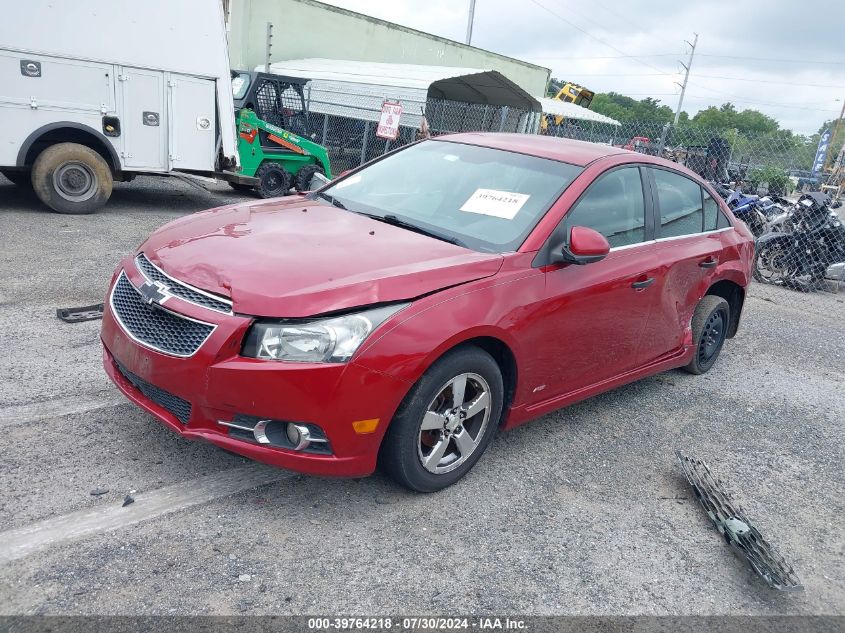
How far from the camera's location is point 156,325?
2.96 meters

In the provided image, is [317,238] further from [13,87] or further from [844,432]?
[13,87]

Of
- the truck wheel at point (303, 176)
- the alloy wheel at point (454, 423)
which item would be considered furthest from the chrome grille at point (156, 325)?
the truck wheel at point (303, 176)

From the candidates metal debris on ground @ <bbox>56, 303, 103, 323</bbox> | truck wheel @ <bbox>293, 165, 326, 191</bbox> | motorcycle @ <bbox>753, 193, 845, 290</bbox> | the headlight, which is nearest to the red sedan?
the headlight

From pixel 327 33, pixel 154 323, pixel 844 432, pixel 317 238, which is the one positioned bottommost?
pixel 844 432

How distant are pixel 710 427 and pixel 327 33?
23.3 metres

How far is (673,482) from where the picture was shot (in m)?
3.76

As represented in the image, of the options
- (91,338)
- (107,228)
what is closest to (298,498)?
(91,338)

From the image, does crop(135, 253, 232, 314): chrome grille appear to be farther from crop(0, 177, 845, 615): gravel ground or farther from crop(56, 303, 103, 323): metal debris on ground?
crop(56, 303, 103, 323): metal debris on ground

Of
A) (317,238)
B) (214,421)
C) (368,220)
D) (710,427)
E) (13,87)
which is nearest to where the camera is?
(214,421)

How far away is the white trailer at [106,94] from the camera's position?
321 inches

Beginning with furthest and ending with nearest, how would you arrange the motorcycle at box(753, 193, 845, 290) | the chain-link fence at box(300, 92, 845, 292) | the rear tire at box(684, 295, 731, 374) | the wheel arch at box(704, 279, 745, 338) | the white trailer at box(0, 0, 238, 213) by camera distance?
the chain-link fence at box(300, 92, 845, 292), the motorcycle at box(753, 193, 845, 290), the white trailer at box(0, 0, 238, 213), the wheel arch at box(704, 279, 745, 338), the rear tire at box(684, 295, 731, 374)

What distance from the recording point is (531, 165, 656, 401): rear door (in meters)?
3.55

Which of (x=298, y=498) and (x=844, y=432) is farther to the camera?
→ (x=844, y=432)

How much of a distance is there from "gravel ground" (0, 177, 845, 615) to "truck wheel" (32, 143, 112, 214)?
4.39 metres
